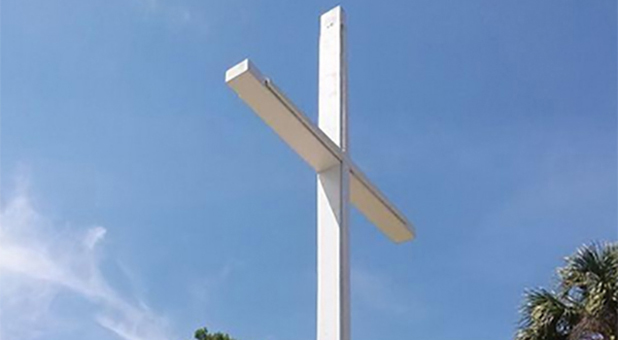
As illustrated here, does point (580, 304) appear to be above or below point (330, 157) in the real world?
above

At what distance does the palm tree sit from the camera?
8.64 m

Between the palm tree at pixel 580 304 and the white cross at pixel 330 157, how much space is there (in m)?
4.69

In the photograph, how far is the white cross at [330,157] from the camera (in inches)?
146

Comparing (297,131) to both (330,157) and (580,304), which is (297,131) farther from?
(580,304)

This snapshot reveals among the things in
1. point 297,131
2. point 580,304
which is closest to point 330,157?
point 297,131

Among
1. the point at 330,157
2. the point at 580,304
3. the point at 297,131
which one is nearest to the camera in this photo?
the point at 297,131

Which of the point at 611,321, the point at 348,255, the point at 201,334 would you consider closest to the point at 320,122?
the point at 348,255

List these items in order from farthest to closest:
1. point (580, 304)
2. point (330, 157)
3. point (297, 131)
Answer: point (580, 304) < point (330, 157) < point (297, 131)

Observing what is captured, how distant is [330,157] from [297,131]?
23 cm

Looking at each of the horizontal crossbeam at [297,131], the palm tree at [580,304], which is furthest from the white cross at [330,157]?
the palm tree at [580,304]

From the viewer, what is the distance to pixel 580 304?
9.07 m

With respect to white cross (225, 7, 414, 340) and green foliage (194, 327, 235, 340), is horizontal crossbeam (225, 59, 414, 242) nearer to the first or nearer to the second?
white cross (225, 7, 414, 340)

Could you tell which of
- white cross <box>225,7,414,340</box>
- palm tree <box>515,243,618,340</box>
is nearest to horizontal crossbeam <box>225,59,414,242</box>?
white cross <box>225,7,414,340</box>

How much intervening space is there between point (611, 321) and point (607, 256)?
27.1 inches
